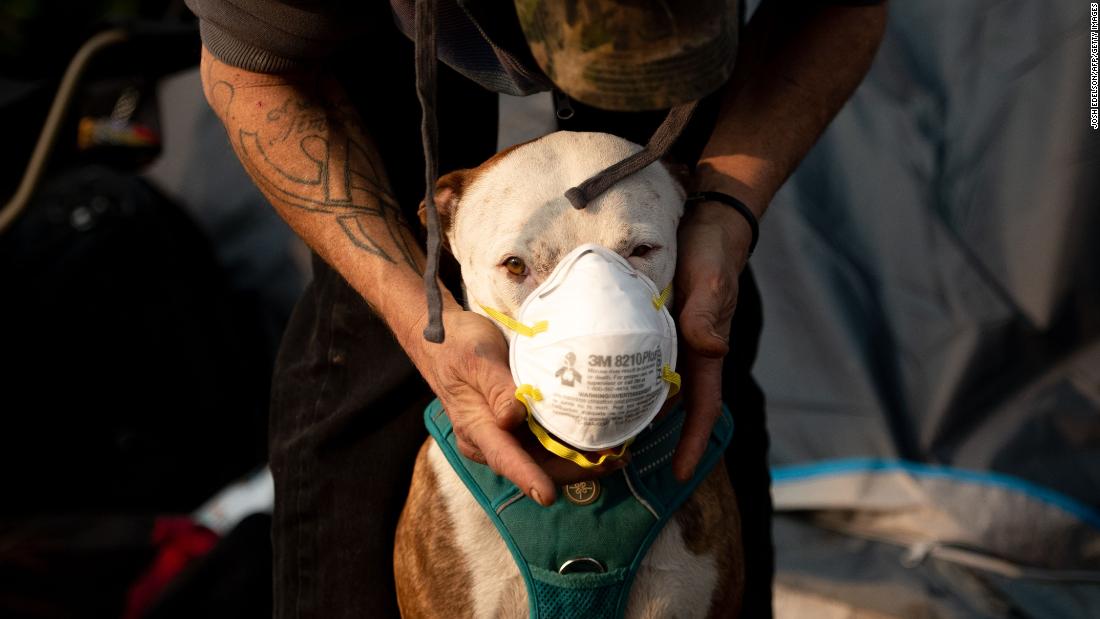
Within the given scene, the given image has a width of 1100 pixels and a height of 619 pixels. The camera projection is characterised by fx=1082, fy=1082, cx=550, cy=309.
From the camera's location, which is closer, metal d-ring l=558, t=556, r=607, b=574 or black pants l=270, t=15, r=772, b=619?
metal d-ring l=558, t=556, r=607, b=574

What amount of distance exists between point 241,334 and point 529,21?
250 centimetres

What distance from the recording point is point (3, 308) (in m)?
2.98

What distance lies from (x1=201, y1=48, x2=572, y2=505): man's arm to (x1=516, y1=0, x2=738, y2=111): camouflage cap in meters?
0.38

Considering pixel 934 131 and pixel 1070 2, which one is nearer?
pixel 1070 2

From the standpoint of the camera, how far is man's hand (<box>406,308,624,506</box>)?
124 centimetres

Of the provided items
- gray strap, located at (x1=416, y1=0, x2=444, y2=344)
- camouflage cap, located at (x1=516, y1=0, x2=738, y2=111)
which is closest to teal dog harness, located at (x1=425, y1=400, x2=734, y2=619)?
gray strap, located at (x1=416, y1=0, x2=444, y2=344)

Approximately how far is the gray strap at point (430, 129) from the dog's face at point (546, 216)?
0.34 feet

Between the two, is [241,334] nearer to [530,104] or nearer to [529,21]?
[530,104]

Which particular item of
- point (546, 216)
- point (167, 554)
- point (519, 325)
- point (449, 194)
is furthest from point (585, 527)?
point (167, 554)

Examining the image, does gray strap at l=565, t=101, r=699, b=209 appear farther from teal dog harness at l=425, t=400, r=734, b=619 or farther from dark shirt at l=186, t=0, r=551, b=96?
teal dog harness at l=425, t=400, r=734, b=619

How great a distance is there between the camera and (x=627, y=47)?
110cm

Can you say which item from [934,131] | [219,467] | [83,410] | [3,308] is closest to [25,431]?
[83,410]

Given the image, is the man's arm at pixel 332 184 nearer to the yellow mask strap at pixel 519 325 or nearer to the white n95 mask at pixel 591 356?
the yellow mask strap at pixel 519 325

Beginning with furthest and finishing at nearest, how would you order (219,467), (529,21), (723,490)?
(219,467) → (723,490) → (529,21)
